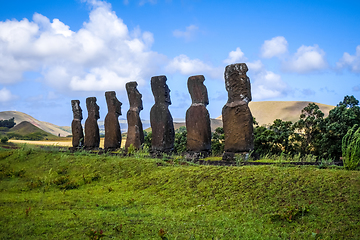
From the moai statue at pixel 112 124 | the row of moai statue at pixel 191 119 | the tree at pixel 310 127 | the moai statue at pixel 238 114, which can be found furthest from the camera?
the moai statue at pixel 112 124

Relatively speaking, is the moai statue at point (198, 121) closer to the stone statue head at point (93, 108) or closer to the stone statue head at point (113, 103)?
the stone statue head at point (113, 103)

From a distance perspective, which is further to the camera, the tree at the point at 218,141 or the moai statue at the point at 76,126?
the moai statue at the point at 76,126

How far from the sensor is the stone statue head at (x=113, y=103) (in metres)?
17.3

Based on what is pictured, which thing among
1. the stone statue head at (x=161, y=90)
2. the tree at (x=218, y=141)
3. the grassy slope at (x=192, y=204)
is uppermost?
the stone statue head at (x=161, y=90)

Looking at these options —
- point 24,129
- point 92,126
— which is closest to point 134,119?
point 92,126

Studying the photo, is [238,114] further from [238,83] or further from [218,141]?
[218,141]

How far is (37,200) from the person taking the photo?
7.73m

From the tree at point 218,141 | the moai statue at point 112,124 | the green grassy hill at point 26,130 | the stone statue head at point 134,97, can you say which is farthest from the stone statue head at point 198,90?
the green grassy hill at point 26,130

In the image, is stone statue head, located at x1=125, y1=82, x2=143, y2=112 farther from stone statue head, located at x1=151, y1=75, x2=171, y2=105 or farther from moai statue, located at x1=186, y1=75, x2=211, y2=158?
moai statue, located at x1=186, y1=75, x2=211, y2=158

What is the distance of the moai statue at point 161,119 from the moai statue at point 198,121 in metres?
1.15

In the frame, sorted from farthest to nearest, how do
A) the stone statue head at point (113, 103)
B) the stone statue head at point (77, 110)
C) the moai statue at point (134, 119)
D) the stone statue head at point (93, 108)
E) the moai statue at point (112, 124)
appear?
1. the stone statue head at point (77, 110)
2. the stone statue head at point (93, 108)
3. the stone statue head at point (113, 103)
4. the moai statue at point (112, 124)
5. the moai statue at point (134, 119)

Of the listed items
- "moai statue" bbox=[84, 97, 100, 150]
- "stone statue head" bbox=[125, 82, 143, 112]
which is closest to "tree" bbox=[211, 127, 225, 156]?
"stone statue head" bbox=[125, 82, 143, 112]

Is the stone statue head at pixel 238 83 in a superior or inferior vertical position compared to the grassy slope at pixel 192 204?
superior

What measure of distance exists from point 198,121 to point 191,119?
330 millimetres
